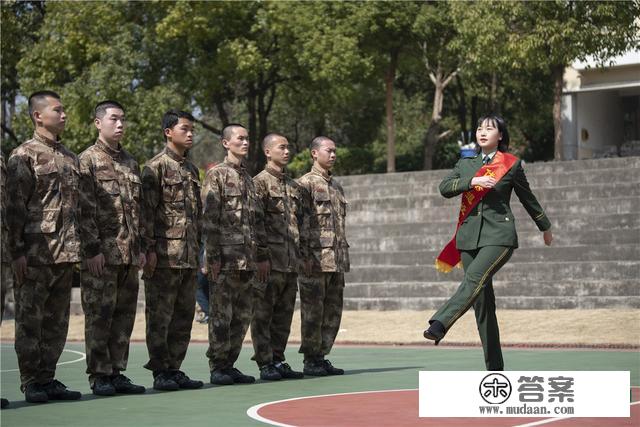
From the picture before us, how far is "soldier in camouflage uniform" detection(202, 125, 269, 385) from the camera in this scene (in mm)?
10430

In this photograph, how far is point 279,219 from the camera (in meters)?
11.2

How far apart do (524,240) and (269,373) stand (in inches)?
478

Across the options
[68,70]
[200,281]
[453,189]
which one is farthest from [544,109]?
[453,189]

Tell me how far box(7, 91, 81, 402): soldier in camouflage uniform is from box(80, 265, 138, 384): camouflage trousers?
0.30 metres

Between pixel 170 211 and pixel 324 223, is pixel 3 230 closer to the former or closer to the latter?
pixel 170 211

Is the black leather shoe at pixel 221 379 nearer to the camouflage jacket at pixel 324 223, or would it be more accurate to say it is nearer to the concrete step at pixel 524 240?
the camouflage jacket at pixel 324 223

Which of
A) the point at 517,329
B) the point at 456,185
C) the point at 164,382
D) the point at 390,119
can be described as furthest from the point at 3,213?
the point at 390,119

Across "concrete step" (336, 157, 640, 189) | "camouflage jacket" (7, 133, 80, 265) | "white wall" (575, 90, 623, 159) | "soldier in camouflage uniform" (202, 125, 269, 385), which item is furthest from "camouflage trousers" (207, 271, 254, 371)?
"white wall" (575, 90, 623, 159)

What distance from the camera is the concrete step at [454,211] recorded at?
74.1 ft

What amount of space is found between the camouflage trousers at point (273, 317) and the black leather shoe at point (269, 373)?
6cm

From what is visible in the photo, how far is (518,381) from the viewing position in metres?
6.81

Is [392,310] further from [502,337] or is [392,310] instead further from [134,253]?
[134,253]

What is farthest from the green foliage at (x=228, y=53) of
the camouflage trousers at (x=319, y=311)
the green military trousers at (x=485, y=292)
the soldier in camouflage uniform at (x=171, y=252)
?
the green military trousers at (x=485, y=292)

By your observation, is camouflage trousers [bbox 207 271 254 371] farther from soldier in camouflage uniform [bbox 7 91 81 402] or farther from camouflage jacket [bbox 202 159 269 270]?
soldier in camouflage uniform [bbox 7 91 81 402]
